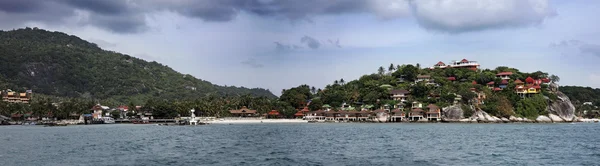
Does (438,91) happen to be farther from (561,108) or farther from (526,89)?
(561,108)

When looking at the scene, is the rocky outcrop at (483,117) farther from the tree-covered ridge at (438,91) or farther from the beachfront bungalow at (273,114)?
the beachfront bungalow at (273,114)

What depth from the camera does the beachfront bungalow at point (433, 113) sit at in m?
118

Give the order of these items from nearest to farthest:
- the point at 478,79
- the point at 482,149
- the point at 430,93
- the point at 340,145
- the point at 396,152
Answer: the point at 396,152
the point at 482,149
the point at 340,145
the point at 430,93
the point at 478,79

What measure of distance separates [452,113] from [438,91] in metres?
10.6

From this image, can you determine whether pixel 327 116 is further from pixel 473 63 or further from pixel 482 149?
pixel 482 149

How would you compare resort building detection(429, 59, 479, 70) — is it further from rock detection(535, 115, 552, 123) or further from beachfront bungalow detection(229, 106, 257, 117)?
beachfront bungalow detection(229, 106, 257, 117)

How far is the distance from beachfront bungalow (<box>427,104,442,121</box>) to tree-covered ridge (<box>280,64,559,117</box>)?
2.46 metres

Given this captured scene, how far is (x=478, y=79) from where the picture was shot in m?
137

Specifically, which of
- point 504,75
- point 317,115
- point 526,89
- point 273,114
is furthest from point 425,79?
point 273,114

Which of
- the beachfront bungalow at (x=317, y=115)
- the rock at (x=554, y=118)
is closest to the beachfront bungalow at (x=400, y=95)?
the beachfront bungalow at (x=317, y=115)

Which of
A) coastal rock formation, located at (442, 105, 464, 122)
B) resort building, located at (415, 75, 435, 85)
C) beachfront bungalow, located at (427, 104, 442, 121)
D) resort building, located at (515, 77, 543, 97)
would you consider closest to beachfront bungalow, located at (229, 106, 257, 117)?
resort building, located at (415, 75, 435, 85)

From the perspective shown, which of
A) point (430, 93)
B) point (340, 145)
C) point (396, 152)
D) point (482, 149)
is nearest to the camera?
point (396, 152)

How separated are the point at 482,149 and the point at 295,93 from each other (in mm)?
111634

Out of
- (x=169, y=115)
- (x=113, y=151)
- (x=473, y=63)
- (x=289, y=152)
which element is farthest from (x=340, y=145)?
(x=473, y=63)
